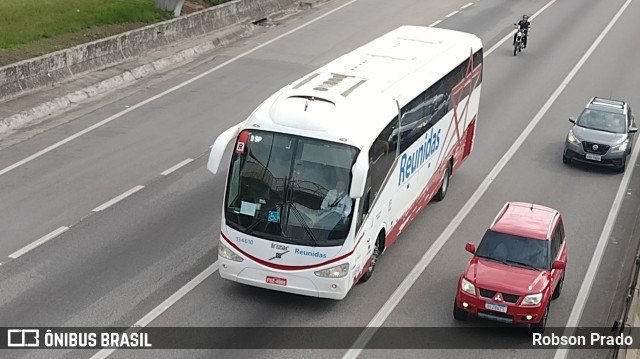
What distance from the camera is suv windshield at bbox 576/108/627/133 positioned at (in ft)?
88.4

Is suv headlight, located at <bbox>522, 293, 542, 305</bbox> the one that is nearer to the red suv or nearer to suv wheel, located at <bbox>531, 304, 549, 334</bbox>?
the red suv

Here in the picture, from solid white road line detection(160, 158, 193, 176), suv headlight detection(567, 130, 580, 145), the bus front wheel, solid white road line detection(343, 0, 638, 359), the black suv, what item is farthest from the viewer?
suv headlight detection(567, 130, 580, 145)

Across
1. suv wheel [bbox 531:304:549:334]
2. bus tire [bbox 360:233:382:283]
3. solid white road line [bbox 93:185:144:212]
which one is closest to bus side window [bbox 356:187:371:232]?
bus tire [bbox 360:233:382:283]

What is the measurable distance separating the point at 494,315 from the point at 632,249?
5926 mm

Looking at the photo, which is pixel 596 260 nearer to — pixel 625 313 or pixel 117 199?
pixel 625 313

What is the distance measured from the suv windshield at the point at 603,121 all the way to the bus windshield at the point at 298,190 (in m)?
12.2

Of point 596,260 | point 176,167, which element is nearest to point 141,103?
point 176,167

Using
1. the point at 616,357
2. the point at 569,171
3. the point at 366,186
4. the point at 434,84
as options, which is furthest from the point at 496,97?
the point at 616,357

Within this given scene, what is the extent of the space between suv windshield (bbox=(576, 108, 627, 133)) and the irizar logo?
665cm

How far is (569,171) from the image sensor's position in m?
26.2

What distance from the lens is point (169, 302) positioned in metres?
17.4

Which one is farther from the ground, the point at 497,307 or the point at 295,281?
the point at 295,281

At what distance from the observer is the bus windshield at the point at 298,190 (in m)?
16.8

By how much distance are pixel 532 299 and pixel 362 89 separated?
195 inches
